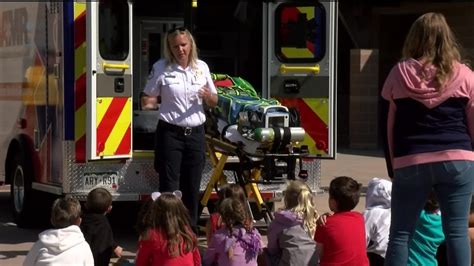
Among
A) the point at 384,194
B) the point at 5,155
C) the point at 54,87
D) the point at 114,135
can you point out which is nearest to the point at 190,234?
the point at 384,194

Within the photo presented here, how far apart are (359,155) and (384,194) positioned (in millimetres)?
14067

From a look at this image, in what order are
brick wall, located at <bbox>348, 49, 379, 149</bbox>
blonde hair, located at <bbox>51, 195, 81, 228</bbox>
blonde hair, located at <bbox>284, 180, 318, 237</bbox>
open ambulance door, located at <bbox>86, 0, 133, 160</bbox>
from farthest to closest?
brick wall, located at <bbox>348, 49, 379, 149</bbox>, open ambulance door, located at <bbox>86, 0, 133, 160</bbox>, blonde hair, located at <bbox>284, 180, 318, 237</bbox>, blonde hair, located at <bbox>51, 195, 81, 228</bbox>

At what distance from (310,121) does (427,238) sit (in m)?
3.17

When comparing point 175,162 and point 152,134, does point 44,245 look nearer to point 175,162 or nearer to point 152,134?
point 175,162

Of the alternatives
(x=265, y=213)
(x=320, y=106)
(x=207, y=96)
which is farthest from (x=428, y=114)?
(x=320, y=106)

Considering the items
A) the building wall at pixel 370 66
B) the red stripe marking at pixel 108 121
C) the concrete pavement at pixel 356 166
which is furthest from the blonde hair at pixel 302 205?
the building wall at pixel 370 66

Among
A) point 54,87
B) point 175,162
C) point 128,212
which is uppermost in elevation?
point 54,87

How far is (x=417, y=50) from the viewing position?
5773 millimetres

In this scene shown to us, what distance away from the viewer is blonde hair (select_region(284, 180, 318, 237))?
6910 millimetres

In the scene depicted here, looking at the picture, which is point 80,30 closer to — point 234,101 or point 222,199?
point 234,101

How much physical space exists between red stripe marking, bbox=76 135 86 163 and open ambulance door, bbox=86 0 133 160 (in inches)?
7.7

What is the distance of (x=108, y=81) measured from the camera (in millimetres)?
8742

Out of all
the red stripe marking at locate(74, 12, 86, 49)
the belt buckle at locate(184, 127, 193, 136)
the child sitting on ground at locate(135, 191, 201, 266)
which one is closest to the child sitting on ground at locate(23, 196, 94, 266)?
the child sitting on ground at locate(135, 191, 201, 266)

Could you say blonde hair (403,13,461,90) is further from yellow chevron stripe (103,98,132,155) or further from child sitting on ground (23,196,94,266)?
yellow chevron stripe (103,98,132,155)
